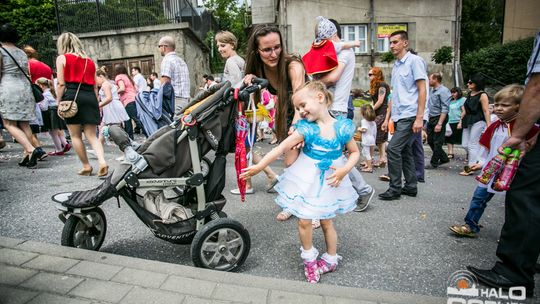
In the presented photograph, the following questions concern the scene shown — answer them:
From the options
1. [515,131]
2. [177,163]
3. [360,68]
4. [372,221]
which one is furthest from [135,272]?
[360,68]

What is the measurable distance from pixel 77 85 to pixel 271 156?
384 centimetres

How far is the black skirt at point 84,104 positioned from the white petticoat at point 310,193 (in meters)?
3.69

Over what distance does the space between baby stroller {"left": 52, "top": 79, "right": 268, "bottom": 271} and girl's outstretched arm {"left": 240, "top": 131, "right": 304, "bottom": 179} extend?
446mm

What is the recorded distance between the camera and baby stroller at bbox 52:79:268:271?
2518mm

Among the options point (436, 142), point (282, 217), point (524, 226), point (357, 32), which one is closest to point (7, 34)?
point (282, 217)

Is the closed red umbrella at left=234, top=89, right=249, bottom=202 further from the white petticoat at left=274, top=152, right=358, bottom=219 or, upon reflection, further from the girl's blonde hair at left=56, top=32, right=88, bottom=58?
the girl's blonde hair at left=56, top=32, right=88, bottom=58

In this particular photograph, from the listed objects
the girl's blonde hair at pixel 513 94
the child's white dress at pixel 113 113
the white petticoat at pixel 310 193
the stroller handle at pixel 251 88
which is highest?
the stroller handle at pixel 251 88

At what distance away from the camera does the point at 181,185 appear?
2660mm

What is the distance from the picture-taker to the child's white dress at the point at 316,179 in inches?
97.0

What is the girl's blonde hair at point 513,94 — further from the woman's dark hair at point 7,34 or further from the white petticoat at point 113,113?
the woman's dark hair at point 7,34

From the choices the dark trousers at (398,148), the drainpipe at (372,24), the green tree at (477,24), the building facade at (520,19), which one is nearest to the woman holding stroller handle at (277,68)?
the dark trousers at (398,148)

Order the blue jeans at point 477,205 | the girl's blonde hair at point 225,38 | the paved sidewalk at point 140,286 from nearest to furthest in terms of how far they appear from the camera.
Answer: the paved sidewalk at point 140,286
the blue jeans at point 477,205
the girl's blonde hair at point 225,38

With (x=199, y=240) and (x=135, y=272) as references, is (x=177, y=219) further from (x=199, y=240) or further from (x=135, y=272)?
(x=135, y=272)

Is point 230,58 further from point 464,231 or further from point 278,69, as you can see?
point 464,231
